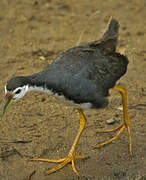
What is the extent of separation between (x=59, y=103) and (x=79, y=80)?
1555 millimetres

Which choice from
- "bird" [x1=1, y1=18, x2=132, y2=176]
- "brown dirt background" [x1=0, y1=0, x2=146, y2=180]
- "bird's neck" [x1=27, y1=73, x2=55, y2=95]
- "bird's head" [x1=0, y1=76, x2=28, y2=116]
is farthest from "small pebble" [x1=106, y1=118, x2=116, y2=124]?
"bird's head" [x1=0, y1=76, x2=28, y2=116]

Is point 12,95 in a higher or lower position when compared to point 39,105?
higher

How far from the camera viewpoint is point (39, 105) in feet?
20.6

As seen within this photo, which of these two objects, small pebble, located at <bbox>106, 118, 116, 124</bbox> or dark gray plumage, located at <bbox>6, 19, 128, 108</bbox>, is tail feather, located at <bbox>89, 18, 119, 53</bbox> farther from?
small pebble, located at <bbox>106, 118, 116, 124</bbox>

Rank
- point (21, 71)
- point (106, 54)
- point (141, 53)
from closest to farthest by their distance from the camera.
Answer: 1. point (106, 54)
2. point (21, 71)
3. point (141, 53)

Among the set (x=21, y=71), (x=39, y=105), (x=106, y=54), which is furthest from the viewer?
(x=21, y=71)

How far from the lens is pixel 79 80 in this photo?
15.8 feet

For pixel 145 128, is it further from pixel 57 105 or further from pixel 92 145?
pixel 57 105

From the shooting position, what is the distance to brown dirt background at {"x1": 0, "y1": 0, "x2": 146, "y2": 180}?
17.0 feet

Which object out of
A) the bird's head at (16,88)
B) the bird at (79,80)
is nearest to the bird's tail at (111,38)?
the bird at (79,80)

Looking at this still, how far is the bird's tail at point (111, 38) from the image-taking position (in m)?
5.45

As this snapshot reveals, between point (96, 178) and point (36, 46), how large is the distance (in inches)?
143

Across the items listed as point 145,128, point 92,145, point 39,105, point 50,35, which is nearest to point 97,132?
point 92,145

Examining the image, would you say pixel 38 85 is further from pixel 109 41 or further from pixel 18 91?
pixel 109 41
